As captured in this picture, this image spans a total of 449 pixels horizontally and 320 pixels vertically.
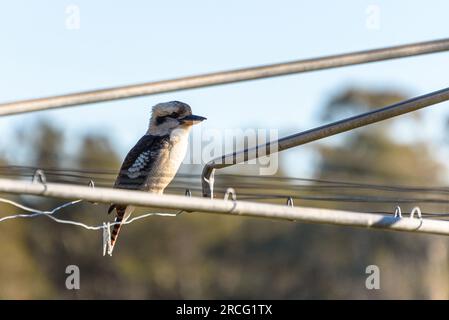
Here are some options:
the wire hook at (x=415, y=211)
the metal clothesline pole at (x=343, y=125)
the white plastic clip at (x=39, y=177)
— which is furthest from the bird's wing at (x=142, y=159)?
the white plastic clip at (x=39, y=177)

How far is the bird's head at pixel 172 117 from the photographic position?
11828 mm

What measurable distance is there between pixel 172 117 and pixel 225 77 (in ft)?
12.6

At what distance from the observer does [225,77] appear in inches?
320

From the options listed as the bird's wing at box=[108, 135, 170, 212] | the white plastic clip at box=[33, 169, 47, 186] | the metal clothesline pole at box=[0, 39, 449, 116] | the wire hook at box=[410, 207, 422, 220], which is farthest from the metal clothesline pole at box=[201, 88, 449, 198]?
the bird's wing at box=[108, 135, 170, 212]

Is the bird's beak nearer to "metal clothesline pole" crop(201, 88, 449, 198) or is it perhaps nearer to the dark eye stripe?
the dark eye stripe

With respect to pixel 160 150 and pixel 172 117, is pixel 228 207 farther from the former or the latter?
pixel 172 117

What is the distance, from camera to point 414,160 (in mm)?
64312

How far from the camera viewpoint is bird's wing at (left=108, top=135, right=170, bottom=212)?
37.8 feet

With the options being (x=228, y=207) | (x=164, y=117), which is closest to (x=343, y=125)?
(x=228, y=207)

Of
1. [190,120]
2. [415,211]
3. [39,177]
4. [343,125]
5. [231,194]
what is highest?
[190,120]

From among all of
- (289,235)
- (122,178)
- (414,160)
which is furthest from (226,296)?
(122,178)

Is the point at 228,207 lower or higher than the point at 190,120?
lower

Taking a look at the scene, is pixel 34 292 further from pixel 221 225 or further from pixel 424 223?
pixel 424 223

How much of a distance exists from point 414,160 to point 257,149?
56.3m
